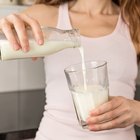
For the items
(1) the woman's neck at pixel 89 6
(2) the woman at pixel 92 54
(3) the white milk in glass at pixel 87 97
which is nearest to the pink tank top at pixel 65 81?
(2) the woman at pixel 92 54

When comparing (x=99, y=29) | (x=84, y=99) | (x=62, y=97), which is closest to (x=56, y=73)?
(x=62, y=97)

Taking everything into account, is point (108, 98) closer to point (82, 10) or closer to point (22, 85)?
point (82, 10)

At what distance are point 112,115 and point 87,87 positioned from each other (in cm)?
8

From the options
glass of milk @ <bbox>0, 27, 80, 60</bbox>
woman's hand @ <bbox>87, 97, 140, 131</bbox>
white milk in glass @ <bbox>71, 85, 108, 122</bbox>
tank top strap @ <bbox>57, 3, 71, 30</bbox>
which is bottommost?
woman's hand @ <bbox>87, 97, 140, 131</bbox>

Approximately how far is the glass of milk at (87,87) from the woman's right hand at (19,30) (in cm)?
10

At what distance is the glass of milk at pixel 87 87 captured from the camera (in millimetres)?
697

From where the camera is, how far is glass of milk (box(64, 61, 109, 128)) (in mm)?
697

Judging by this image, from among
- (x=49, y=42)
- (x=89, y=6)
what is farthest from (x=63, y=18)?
(x=49, y=42)

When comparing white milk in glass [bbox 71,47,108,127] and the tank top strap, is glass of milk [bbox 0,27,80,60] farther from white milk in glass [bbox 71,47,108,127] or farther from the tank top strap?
the tank top strap

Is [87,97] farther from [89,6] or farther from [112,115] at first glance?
[89,6]

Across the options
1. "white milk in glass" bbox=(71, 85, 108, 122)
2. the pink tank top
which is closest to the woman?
the pink tank top

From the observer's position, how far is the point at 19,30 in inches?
26.9

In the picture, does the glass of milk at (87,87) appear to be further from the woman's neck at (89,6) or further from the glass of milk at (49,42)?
the woman's neck at (89,6)

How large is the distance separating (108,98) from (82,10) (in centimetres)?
45
